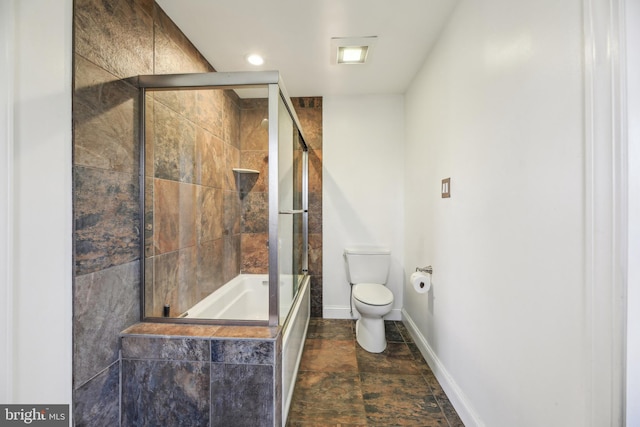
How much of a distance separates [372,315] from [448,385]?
67 cm

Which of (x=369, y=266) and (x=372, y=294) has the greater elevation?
(x=369, y=266)

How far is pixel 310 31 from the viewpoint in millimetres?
1703

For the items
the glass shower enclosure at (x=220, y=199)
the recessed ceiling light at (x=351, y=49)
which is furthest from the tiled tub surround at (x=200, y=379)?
the recessed ceiling light at (x=351, y=49)

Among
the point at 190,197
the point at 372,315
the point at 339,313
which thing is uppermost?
the point at 190,197

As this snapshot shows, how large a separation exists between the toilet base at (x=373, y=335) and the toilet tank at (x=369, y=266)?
1.48 ft

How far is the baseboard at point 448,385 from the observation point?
1.34 meters

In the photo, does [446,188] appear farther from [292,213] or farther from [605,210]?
[292,213]

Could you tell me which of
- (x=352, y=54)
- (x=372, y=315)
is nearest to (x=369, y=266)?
(x=372, y=315)

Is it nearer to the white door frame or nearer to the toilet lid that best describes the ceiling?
the white door frame

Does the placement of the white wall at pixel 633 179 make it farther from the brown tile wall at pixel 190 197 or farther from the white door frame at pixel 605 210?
the brown tile wall at pixel 190 197

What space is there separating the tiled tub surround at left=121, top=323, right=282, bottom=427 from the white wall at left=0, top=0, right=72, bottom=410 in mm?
287

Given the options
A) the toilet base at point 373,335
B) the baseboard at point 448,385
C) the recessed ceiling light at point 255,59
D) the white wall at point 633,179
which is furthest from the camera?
the toilet base at point 373,335

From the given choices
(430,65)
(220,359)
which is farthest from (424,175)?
(220,359)

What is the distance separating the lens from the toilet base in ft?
6.95
